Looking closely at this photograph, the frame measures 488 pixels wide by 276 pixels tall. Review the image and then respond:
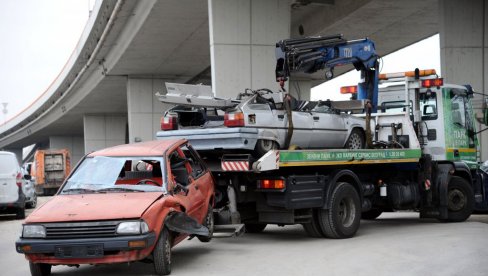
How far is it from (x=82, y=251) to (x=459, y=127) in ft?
30.8

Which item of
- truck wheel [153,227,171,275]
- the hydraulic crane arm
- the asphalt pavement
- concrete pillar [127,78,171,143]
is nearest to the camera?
truck wheel [153,227,171,275]

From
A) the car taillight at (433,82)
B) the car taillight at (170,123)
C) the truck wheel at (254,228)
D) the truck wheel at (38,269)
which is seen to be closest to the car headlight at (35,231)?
the truck wheel at (38,269)

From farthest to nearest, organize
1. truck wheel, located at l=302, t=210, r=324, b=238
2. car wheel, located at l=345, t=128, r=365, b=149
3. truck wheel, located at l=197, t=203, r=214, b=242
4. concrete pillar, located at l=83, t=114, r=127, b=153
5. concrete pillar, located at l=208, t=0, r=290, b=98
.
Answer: concrete pillar, located at l=83, t=114, r=127, b=153
concrete pillar, located at l=208, t=0, r=290, b=98
car wheel, located at l=345, t=128, r=365, b=149
truck wheel, located at l=302, t=210, r=324, b=238
truck wheel, located at l=197, t=203, r=214, b=242

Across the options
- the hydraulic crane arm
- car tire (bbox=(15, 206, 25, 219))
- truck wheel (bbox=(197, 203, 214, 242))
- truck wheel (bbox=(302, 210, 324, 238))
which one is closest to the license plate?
truck wheel (bbox=(197, 203, 214, 242))

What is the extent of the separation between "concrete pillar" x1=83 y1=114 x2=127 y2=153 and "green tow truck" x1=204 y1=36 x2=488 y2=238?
46.4m

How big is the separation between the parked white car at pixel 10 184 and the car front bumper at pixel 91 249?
461 inches

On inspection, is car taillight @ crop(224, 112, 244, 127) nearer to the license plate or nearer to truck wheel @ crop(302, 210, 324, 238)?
truck wheel @ crop(302, 210, 324, 238)

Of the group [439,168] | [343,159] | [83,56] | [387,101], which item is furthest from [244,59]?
[83,56]

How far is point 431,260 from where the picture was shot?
9445mm

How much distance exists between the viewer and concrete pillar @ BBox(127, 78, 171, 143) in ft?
132

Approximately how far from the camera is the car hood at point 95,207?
800 centimetres

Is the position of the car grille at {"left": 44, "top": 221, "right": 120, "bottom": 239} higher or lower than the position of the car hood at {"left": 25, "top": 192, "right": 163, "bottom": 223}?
lower

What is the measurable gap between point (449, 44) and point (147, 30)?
1151 centimetres

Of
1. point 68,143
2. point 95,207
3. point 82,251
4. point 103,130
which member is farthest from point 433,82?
point 68,143
